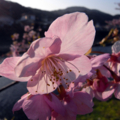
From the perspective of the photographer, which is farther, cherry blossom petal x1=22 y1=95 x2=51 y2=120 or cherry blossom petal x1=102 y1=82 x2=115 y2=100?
cherry blossom petal x1=102 y1=82 x2=115 y2=100

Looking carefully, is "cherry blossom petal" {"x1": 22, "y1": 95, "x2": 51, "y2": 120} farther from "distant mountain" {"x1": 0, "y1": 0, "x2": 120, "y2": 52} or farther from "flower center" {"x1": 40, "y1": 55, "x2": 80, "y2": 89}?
"distant mountain" {"x1": 0, "y1": 0, "x2": 120, "y2": 52}

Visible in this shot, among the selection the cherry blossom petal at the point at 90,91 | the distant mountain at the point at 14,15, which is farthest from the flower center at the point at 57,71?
the distant mountain at the point at 14,15

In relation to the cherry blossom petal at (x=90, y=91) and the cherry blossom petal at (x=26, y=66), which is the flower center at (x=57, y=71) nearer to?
the cherry blossom petal at (x=26, y=66)

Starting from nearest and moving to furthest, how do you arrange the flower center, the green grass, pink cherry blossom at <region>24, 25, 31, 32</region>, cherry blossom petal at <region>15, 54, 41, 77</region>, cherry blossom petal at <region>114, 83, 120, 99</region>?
cherry blossom petal at <region>15, 54, 41, 77</region>, the flower center, cherry blossom petal at <region>114, 83, 120, 99</region>, the green grass, pink cherry blossom at <region>24, 25, 31, 32</region>

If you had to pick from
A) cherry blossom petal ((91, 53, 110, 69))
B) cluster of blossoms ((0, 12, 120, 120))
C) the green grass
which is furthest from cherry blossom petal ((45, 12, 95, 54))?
the green grass

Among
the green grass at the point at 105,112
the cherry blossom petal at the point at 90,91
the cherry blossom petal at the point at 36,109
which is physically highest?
the cherry blossom petal at the point at 36,109

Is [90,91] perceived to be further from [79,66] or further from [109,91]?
[79,66]

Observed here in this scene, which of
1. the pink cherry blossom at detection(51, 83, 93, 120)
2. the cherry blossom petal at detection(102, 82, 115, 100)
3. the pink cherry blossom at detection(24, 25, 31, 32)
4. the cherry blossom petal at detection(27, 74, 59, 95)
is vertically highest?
the cherry blossom petal at detection(27, 74, 59, 95)

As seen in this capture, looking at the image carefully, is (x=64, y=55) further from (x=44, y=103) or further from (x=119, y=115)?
(x=119, y=115)

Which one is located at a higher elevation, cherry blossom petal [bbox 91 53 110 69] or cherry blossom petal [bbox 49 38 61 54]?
cherry blossom petal [bbox 49 38 61 54]
